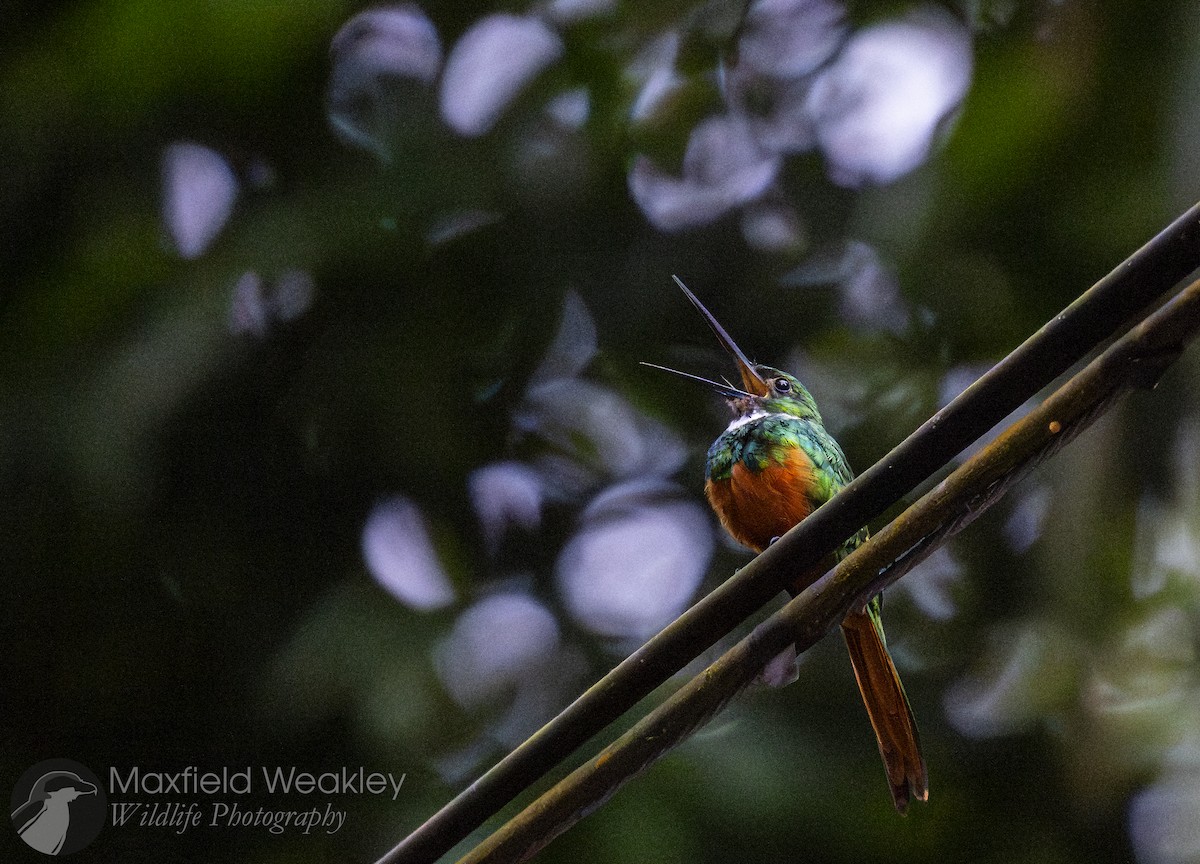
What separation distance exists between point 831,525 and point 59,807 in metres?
4.16

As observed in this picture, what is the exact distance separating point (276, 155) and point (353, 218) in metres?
0.87

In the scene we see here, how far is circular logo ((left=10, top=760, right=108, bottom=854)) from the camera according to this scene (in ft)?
16.0

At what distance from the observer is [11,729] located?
5465mm

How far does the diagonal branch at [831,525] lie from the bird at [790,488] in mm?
1372

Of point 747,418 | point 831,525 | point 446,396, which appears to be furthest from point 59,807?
point 831,525

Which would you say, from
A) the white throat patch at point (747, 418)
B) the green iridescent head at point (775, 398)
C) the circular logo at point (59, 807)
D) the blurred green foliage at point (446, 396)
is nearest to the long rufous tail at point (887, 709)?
the white throat patch at point (747, 418)

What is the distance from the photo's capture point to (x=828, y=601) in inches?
73.4

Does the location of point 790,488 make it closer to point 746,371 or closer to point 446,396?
point 746,371

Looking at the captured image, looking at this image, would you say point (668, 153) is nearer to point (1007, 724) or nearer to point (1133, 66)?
point (1133, 66)

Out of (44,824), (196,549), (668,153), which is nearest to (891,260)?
(668,153)

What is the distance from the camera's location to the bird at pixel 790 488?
120 inches

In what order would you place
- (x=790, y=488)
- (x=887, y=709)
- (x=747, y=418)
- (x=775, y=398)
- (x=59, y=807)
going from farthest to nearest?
(x=59, y=807)
(x=775, y=398)
(x=747, y=418)
(x=790, y=488)
(x=887, y=709)

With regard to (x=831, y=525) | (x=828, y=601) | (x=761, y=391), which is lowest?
(x=761, y=391)

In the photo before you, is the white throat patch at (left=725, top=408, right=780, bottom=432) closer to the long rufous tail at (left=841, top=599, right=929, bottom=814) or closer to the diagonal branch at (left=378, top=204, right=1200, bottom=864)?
the long rufous tail at (left=841, top=599, right=929, bottom=814)
